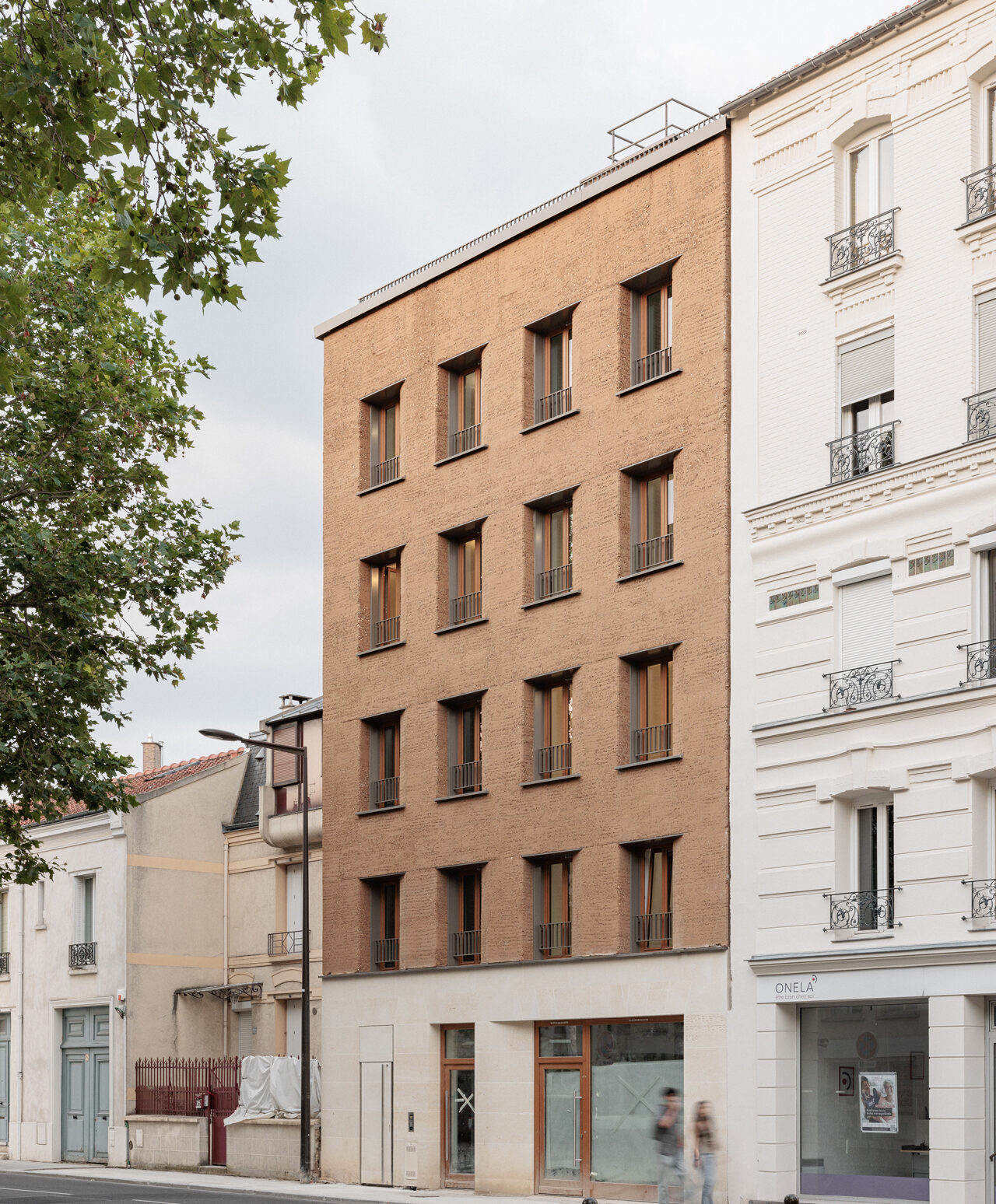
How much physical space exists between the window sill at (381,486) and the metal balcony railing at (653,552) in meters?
6.93

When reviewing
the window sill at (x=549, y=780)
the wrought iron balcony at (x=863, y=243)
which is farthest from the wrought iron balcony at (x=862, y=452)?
the window sill at (x=549, y=780)

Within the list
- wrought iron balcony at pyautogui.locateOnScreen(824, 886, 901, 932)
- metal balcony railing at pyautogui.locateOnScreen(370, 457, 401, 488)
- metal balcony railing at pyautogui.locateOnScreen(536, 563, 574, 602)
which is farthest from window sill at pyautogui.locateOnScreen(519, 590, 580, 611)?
wrought iron balcony at pyautogui.locateOnScreen(824, 886, 901, 932)

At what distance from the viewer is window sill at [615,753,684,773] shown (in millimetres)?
30656

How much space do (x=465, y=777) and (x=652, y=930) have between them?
603 cm

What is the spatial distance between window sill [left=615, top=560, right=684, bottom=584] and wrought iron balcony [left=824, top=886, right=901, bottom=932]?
654 cm

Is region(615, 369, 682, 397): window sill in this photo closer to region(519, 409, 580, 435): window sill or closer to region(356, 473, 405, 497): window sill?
region(519, 409, 580, 435): window sill

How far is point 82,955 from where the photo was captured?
154 ft

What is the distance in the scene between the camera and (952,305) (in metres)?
27.2

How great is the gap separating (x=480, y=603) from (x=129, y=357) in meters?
9.35

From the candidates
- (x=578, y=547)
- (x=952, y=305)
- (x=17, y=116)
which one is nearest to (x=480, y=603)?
(x=578, y=547)

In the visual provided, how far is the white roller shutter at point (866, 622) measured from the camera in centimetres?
2755

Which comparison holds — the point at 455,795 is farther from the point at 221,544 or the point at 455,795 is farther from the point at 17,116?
the point at 17,116

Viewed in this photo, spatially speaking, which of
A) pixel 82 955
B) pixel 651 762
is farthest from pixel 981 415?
pixel 82 955

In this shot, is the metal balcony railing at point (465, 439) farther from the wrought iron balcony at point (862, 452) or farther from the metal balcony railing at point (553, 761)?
the wrought iron balcony at point (862, 452)
